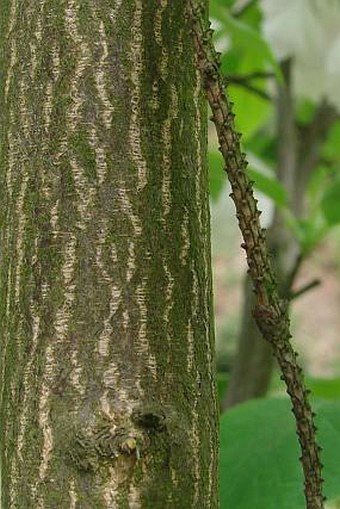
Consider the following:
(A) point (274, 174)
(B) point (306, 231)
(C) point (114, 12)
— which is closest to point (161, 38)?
(C) point (114, 12)

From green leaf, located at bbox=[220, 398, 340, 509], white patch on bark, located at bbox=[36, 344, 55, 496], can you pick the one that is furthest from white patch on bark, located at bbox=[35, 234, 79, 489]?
green leaf, located at bbox=[220, 398, 340, 509]

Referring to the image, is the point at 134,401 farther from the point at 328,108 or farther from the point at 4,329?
the point at 328,108

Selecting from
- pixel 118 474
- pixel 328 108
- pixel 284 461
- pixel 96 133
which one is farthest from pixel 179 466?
pixel 328 108

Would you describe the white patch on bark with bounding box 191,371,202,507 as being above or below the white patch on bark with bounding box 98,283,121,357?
below

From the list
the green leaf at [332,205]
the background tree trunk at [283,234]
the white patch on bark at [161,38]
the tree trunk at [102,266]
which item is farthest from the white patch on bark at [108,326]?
the green leaf at [332,205]

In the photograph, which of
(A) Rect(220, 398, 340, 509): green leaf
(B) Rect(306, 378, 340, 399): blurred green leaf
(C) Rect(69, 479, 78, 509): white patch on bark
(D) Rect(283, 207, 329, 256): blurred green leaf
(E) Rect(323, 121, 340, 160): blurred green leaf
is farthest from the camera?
(E) Rect(323, 121, 340, 160): blurred green leaf

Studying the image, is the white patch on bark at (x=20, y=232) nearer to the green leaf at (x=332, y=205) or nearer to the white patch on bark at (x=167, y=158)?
the white patch on bark at (x=167, y=158)

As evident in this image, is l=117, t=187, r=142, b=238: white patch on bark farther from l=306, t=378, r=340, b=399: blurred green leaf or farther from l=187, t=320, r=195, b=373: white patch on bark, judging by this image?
l=306, t=378, r=340, b=399: blurred green leaf

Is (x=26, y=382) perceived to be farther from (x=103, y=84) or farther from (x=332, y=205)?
(x=332, y=205)
